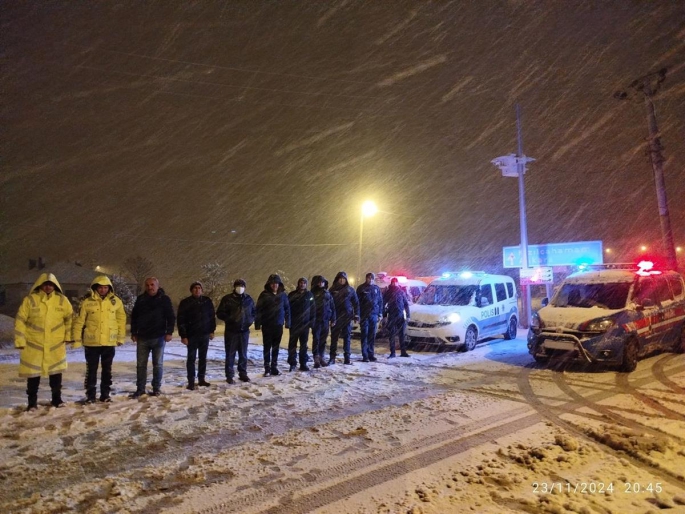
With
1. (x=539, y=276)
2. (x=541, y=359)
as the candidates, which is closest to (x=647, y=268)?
(x=541, y=359)

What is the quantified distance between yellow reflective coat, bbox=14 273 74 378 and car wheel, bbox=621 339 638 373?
30.4 feet

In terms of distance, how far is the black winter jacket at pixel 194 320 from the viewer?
8016 millimetres

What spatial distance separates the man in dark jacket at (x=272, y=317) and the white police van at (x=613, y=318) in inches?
195

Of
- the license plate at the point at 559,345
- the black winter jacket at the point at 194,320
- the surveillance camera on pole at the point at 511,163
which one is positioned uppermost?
the surveillance camera on pole at the point at 511,163

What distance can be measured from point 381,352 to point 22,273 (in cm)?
5327

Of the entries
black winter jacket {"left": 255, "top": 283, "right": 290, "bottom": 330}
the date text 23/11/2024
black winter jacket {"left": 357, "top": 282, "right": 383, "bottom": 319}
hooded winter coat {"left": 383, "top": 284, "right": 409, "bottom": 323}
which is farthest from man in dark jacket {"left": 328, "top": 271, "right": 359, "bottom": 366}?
the date text 23/11/2024

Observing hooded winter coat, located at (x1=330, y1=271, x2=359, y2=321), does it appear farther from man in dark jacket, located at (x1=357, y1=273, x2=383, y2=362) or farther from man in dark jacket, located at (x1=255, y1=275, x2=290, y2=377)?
man in dark jacket, located at (x1=255, y1=275, x2=290, y2=377)

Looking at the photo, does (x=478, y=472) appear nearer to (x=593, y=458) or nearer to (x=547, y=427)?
(x=593, y=458)

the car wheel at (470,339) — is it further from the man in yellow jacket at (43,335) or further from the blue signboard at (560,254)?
the blue signboard at (560,254)

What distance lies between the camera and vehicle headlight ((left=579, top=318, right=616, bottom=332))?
8859 millimetres

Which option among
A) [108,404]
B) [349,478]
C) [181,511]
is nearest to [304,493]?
[349,478]

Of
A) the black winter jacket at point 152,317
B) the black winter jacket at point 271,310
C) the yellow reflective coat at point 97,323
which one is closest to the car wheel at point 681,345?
the black winter jacket at point 271,310

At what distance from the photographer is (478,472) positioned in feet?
14.0

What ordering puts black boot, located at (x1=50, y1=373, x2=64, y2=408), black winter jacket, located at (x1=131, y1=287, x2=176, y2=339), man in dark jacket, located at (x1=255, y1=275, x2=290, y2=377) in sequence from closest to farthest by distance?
black boot, located at (x1=50, y1=373, x2=64, y2=408)
black winter jacket, located at (x1=131, y1=287, x2=176, y2=339)
man in dark jacket, located at (x1=255, y1=275, x2=290, y2=377)
